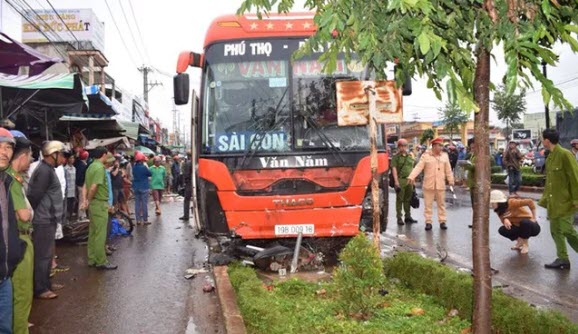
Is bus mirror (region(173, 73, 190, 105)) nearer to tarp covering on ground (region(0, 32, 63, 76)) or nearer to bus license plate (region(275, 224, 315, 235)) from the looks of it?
bus license plate (region(275, 224, 315, 235))

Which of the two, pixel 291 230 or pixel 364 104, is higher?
pixel 364 104

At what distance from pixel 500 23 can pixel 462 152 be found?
76.1ft

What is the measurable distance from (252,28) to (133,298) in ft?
13.0

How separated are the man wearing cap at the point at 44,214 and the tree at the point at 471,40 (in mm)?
4242

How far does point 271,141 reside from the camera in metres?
7.27

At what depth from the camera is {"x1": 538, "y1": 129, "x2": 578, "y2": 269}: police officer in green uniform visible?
22.2 feet

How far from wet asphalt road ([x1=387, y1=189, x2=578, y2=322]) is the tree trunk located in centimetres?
203

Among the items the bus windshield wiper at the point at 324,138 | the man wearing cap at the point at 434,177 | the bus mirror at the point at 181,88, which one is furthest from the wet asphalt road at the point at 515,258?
the bus mirror at the point at 181,88

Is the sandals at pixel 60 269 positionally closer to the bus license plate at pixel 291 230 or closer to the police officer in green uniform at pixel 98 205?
the police officer in green uniform at pixel 98 205

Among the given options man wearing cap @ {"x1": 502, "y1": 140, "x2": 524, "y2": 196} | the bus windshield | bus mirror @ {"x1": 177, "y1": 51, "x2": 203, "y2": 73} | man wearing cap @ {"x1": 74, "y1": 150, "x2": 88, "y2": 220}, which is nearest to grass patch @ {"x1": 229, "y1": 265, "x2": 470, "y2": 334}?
the bus windshield

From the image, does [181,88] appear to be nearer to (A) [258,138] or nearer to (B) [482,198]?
(A) [258,138]

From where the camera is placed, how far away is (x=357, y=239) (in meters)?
4.61

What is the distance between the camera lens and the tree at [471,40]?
2.64 m

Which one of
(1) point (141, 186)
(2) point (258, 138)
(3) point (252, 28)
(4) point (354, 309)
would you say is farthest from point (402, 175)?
(4) point (354, 309)
